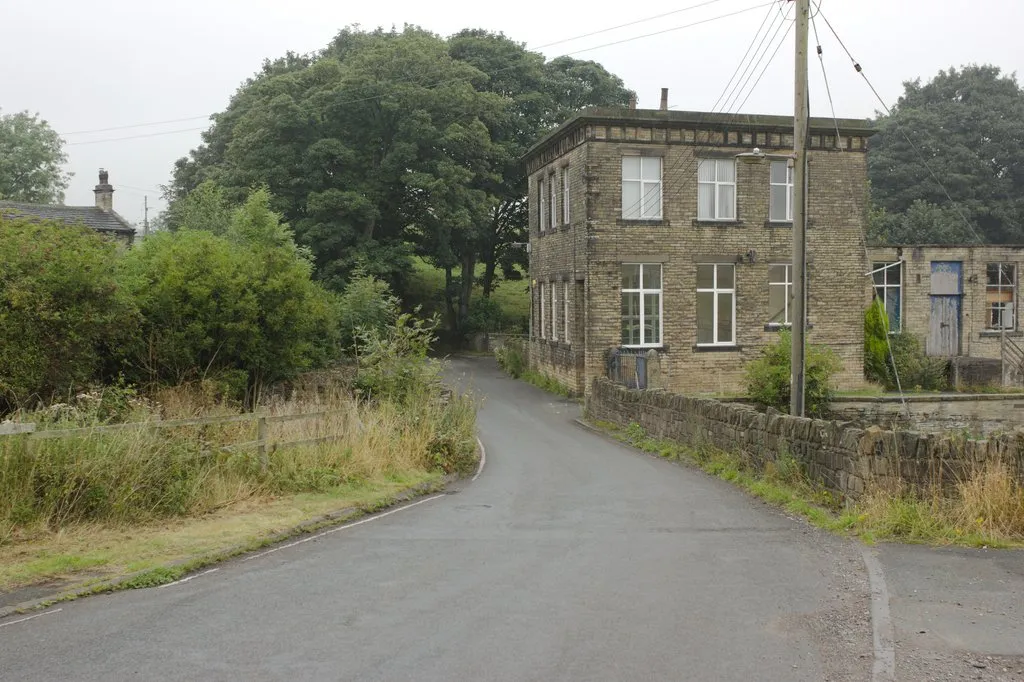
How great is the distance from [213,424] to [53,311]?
360 centimetres

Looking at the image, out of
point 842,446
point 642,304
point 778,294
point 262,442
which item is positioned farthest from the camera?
point 778,294

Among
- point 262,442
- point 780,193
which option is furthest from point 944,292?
point 262,442

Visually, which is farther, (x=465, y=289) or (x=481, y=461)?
(x=465, y=289)

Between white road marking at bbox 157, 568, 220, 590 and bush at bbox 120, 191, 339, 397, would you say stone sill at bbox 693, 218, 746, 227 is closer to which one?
bush at bbox 120, 191, 339, 397

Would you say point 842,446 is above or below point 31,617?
above

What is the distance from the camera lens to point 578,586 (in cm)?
836

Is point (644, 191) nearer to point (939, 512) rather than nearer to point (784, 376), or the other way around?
point (784, 376)

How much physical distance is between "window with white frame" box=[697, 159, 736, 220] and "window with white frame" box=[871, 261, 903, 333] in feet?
23.8

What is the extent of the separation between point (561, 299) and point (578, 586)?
24164 millimetres

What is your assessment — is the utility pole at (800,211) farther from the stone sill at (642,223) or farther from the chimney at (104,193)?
the chimney at (104,193)

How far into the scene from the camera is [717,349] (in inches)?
1187

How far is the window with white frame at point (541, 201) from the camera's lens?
111ft

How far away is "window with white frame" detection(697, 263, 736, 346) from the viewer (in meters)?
30.2

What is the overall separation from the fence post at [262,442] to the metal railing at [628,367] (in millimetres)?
15376
